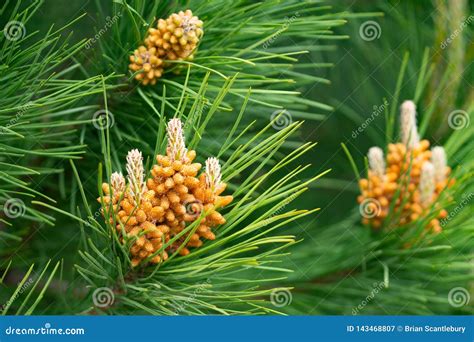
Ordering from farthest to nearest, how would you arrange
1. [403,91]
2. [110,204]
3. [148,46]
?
[403,91] → [148,46] → [110,204]

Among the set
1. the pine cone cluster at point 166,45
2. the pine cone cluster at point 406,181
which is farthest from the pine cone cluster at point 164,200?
the pine cone cluster at point 406,181

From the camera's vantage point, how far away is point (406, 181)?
0.78 m

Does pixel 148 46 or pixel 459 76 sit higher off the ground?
pixel 459 76

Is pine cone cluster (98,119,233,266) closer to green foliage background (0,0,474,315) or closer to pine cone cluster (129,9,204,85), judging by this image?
green foliage background (0,0,474,315)

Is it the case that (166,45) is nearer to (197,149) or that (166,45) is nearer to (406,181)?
(197,149)

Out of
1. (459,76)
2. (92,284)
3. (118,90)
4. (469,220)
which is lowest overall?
(92,284)

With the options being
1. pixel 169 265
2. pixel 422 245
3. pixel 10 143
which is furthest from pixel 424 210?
pixel 10 143

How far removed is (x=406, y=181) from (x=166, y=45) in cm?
30

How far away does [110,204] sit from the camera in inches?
22.3

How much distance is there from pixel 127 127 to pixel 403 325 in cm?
37

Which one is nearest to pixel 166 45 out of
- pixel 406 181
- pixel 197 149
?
pixel 197 149

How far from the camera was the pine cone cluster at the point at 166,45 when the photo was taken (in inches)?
26.7

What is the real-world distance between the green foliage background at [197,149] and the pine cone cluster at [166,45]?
2 centimetres

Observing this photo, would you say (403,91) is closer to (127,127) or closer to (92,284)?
(127,127)
